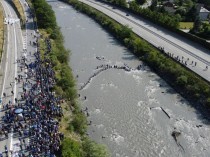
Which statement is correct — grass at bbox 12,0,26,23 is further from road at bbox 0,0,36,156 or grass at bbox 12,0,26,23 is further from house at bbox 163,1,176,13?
house at bbox 163,1,176,13

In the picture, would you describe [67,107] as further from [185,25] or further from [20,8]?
[20,8]

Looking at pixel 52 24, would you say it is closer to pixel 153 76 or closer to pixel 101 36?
pixel 101 36

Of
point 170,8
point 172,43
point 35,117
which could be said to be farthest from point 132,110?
point 170,8

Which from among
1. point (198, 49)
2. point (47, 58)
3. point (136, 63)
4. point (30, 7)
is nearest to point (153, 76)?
point (136, 63)

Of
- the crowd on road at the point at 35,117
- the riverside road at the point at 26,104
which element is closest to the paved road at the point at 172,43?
the riverside road at the point at 26,104

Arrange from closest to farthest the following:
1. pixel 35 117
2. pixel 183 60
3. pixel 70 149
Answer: pixel 70 149
pixel 35 117
pixel 183 60

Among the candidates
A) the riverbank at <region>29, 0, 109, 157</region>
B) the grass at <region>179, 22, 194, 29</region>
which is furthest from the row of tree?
the riverbank at <region>29, 0, 109, 157</region>
